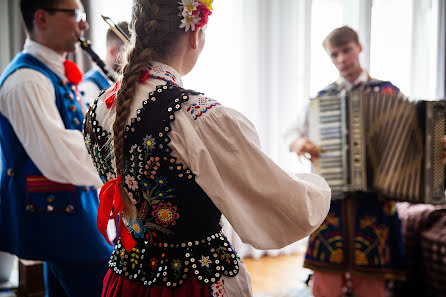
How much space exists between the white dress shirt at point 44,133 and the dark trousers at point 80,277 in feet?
1.08

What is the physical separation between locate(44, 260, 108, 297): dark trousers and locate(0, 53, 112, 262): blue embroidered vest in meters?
0.05

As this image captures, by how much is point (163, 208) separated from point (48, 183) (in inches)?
33.8

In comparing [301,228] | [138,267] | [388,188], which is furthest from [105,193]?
[388,188]

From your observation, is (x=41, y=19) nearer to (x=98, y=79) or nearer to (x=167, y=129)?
(x=98, y=79)

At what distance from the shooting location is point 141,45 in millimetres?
913

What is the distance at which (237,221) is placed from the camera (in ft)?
2.80

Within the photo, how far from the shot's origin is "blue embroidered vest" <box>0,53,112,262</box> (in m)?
1.52

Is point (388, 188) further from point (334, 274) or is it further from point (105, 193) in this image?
point (105, 193)

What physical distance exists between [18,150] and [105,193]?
0.83 meters

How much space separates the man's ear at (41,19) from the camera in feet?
5.49

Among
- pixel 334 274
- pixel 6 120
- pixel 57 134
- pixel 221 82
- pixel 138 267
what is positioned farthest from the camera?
pixel 221 82

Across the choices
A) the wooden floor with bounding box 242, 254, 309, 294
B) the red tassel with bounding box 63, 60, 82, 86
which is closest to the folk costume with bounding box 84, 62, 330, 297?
the red tassel with bounding box 63, 60, 82, 86

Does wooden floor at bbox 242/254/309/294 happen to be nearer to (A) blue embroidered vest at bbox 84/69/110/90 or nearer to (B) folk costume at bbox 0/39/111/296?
(B) folk costume at bbox 0/39/111/296

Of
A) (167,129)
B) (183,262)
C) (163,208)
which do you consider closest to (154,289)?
(183,262)
